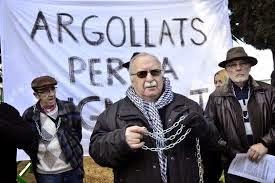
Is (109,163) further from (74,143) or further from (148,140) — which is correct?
(74,143)

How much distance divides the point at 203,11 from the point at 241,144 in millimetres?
1983

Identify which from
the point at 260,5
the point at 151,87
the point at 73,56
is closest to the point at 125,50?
the point at 73,56

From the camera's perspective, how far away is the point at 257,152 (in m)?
3.12

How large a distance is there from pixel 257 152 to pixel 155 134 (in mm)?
1101

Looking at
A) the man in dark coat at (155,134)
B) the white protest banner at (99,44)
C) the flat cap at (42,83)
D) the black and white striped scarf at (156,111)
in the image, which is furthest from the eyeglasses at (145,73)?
the white protest banner at (99,44)

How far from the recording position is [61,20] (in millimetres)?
4523

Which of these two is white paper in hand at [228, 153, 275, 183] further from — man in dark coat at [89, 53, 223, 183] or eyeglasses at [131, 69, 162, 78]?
eyeglasses at [131, 69, 162, 78]

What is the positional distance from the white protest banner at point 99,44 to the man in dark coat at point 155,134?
211 centimetres

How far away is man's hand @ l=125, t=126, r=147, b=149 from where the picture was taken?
6.93ft

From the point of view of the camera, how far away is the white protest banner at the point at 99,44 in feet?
14.4

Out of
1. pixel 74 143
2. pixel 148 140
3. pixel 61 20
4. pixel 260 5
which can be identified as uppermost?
pixel 260 5

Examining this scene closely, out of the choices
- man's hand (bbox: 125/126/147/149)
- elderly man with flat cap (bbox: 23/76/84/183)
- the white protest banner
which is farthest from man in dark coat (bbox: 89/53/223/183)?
the white protest banner

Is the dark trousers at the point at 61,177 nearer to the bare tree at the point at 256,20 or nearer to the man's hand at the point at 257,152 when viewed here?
the man's hand at the point at 257,152

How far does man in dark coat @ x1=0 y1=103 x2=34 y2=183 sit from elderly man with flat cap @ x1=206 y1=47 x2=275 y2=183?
1.39m
